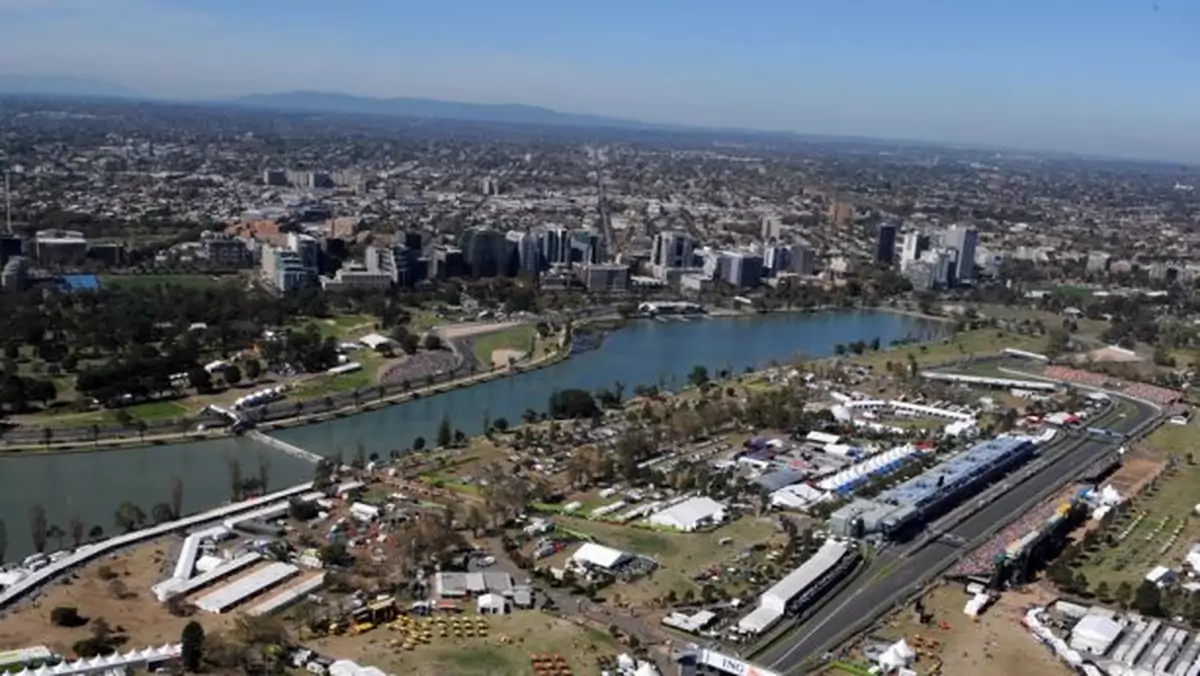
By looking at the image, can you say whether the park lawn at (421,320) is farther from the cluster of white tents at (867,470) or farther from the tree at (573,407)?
the cluster of white tents at (867,470)

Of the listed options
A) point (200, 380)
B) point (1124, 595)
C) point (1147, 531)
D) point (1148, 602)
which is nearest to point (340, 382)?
point (200, 380)

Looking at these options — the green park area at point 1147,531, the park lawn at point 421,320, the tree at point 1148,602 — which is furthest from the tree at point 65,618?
the park lawn at point 421,320

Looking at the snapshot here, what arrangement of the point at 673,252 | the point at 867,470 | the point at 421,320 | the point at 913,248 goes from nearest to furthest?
1. the point at 867,470
2. the point at 421,320
3. the point at 673,252
4. the point at 913,248

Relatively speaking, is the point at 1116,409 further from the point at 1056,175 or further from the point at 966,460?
the point at 1056,175

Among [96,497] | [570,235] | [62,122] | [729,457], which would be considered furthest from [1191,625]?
[62,122]

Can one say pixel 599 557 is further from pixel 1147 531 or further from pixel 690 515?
pixel 1147 531
